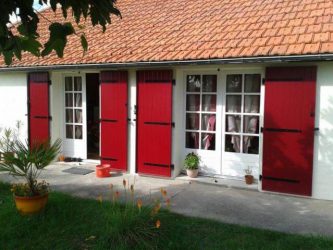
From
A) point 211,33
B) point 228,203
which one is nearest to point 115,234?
point 228,203

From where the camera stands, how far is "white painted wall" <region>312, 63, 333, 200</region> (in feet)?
20.3

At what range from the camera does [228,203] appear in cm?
609

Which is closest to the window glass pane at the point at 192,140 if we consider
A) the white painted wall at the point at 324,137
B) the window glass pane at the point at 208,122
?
the window glass pane at the point at 208,122

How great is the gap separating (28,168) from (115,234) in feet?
6.16

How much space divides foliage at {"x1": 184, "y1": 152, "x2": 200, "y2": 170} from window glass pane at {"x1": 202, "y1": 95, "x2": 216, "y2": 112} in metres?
1.06

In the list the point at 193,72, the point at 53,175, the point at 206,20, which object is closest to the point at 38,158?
the point at 53,175

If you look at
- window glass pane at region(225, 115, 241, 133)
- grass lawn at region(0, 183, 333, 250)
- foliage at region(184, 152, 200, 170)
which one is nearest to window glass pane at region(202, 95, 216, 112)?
window glass pane at region(225, 115, 241, 133)

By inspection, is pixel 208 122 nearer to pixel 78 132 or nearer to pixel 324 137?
pixel 324 137

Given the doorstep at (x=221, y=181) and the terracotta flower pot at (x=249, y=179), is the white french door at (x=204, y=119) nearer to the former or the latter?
the doorstep at (x=221, y=181)

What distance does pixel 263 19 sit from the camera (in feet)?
25.4

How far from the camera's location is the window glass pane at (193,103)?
7.87 m

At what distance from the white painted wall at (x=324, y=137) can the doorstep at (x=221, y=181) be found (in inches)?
47.1

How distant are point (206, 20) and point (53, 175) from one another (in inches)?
203

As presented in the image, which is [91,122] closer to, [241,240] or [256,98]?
[256,98]
